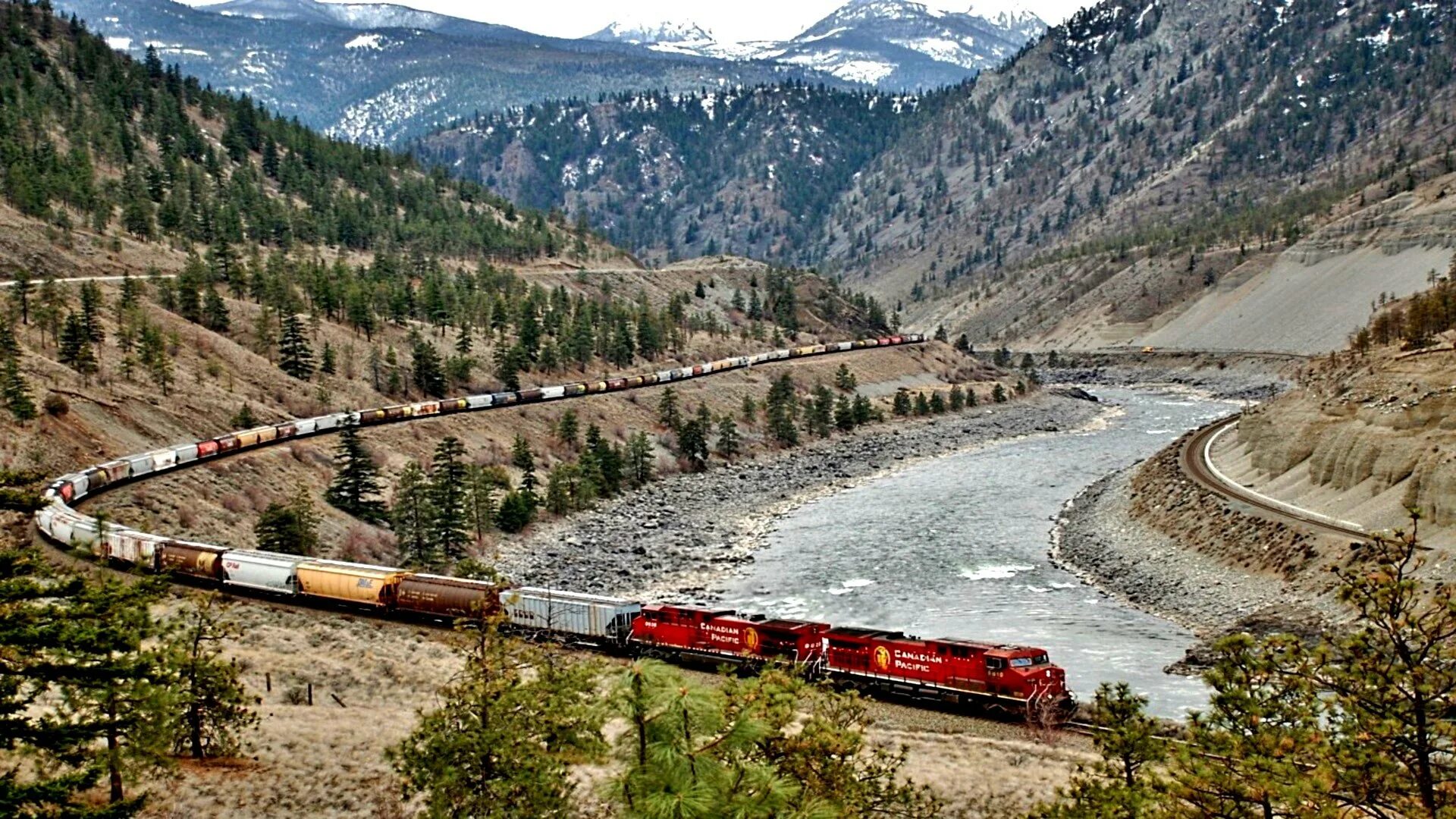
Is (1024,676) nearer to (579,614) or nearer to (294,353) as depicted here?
(579,614)

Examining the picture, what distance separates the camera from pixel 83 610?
64.1 ft

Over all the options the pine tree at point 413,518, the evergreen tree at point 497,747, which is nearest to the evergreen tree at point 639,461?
the pine tree at point 413,518

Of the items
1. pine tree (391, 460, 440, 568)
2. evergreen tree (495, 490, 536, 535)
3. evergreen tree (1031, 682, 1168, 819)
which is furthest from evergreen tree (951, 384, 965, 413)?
evergreen tree (1031, 682, 1168, 819)

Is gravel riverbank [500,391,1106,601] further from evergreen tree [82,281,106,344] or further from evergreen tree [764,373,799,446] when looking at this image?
evergreen tree [82,281,106,344]

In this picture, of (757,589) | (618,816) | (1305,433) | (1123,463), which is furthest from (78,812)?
(1123,463)

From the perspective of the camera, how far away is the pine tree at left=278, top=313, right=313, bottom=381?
364ft

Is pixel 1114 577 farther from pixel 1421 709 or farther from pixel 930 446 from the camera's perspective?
pixel 930 446

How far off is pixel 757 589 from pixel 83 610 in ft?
166

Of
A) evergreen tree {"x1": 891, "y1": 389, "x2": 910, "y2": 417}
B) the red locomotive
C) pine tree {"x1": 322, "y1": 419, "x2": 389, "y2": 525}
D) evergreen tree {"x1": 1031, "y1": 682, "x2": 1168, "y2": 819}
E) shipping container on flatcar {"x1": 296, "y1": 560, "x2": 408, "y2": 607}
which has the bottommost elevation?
evergreen tree {"x1": 891, "y1": 389, "x2": 910, "y2": 417}

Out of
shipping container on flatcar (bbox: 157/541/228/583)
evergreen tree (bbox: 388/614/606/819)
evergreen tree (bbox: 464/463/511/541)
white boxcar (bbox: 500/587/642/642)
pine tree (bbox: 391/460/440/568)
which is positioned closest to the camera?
evergreen tree (bbox: 388/614/606/819)

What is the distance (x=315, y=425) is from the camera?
313ft

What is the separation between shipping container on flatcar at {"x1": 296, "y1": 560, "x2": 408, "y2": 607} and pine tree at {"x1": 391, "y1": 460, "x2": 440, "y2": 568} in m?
17.7

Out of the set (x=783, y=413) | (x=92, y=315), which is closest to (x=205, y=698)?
(x=92, y=315)

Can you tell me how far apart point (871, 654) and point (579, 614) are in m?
12.5
